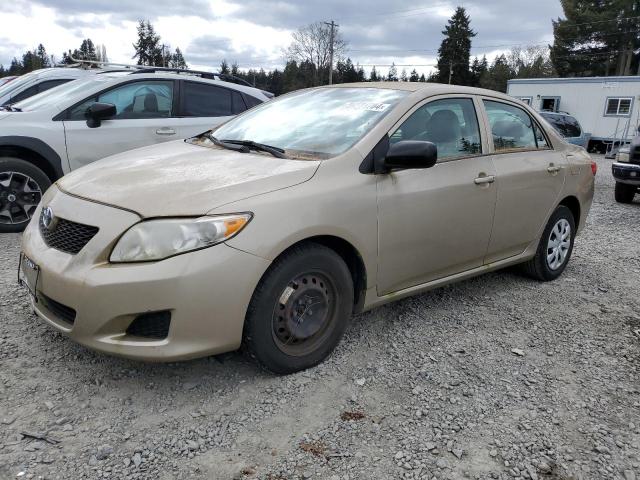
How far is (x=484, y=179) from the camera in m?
3.86

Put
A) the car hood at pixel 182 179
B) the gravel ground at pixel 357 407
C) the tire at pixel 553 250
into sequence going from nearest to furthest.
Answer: the gravel ground at pixel 357 407 → the car hood at pixel 182 179 → the tire at pixel 553 250

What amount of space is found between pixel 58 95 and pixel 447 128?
456 cm

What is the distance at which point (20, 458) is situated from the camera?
2.30 metres

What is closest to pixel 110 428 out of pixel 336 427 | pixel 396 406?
pixel 336 427

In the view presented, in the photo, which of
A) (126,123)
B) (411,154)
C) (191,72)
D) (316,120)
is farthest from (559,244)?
(191,72)

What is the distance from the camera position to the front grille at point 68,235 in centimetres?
268

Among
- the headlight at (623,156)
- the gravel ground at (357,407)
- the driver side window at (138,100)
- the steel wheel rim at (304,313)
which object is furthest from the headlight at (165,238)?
the headlight at (623,156)

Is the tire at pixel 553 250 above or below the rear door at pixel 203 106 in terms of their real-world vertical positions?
below

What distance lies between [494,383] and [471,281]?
5.92 feet

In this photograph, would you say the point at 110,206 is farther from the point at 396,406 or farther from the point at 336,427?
the point at 396,406

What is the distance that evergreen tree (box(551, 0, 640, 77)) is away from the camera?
1820 inches

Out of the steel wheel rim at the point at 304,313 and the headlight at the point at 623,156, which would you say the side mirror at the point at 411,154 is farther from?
the headlight at the point at 623,156

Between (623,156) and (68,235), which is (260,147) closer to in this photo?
(68,235)

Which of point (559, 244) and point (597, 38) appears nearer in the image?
point (559, 244)
